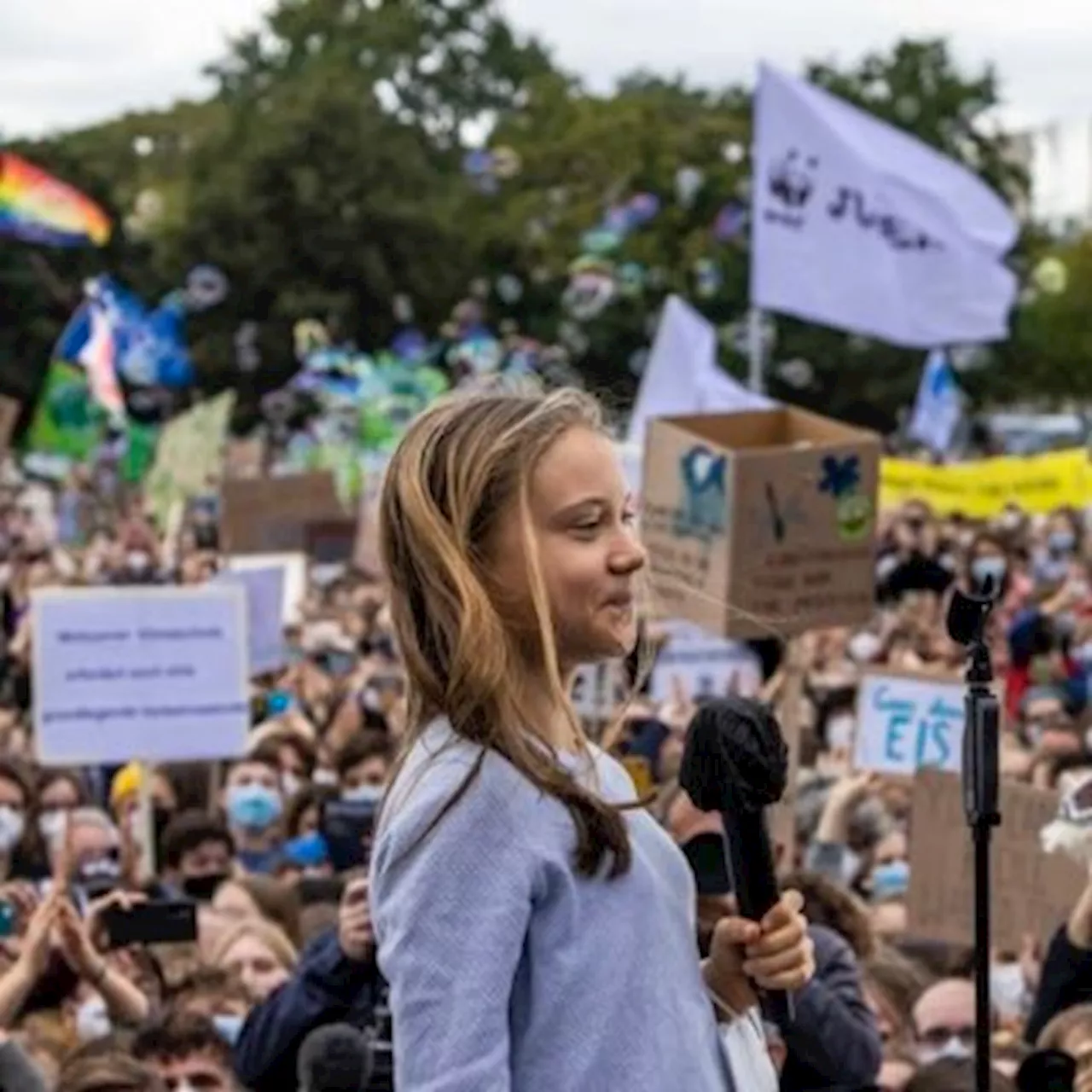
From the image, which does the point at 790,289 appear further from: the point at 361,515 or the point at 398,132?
the point at 398,132

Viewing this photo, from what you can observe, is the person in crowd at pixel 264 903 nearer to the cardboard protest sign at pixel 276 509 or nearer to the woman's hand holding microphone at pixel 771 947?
the woman's hand holding microphone at pixel 771 947

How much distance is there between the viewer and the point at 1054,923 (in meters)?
8.11

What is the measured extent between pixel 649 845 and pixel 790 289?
16.1 meters

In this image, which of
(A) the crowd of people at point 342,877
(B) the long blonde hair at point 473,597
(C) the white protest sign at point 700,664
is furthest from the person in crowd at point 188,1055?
(C) the white protest sign at point 700,664

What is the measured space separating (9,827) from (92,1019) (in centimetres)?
272

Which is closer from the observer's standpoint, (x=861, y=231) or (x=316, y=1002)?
(x=316, y=1002)

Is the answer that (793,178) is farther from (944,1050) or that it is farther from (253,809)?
(944,1050)

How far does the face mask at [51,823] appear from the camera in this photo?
1005cm

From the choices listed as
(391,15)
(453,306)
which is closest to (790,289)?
(453,306)

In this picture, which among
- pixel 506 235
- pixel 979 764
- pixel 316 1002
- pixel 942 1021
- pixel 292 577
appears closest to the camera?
pixel 979 764

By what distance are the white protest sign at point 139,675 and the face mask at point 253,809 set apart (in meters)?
0.34

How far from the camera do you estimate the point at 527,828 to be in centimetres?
282

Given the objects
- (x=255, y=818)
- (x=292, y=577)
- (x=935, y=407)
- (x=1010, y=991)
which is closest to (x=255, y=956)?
(x=1010, y=991)

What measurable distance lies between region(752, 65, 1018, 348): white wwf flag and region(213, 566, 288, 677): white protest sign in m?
4.68
